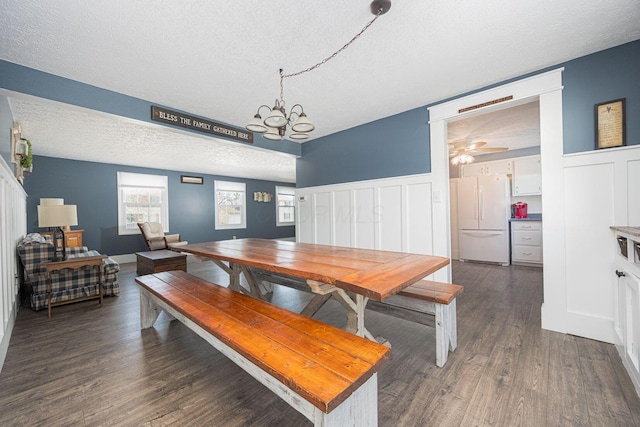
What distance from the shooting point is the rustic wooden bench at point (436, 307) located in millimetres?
1797

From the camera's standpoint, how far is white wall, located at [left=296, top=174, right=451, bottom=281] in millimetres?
3264

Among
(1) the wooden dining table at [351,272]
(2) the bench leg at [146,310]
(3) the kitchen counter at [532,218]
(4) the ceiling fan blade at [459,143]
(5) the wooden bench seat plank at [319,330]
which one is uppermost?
(4) the ceiling fan blade at [459,143]

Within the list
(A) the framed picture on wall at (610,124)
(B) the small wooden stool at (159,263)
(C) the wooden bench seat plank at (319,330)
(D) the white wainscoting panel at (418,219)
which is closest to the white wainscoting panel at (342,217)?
(D) the white wainscoting panel at (418,219)

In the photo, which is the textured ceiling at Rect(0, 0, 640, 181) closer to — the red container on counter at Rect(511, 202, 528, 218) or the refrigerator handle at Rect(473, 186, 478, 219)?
the refrigerator handle at Rect(473, 186, 478, 219)

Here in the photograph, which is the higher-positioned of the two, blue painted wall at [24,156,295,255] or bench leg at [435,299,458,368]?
blue painted wall at [24,156,295,255]

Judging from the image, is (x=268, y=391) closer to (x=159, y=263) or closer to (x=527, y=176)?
(x=159, y=263)

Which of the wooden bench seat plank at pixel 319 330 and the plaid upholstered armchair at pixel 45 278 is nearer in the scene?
the wooden bench seat plank at pixel 319 330

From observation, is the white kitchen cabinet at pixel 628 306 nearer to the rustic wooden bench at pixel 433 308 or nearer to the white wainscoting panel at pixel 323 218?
the rustic wooden bench at pixel 433 308

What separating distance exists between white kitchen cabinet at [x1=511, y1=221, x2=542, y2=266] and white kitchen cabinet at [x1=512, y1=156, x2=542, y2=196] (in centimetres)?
76

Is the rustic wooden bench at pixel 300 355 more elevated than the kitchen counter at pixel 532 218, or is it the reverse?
the kitchen counter at pixel 532 218

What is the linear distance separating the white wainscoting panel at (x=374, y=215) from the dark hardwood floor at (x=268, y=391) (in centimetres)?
115

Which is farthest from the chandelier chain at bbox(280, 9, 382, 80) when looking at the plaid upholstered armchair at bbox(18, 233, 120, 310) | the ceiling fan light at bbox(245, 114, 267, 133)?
the plaid upholstered armchair at bbox(18, 233, 120, 310)

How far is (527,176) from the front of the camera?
17.7 ft

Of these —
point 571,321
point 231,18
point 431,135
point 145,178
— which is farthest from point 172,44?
point 145,178
